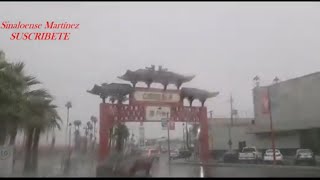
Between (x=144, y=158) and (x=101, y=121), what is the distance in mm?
14631

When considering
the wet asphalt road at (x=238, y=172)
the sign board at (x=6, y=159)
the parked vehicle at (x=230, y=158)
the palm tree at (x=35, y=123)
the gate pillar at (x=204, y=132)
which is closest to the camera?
the sign board at (x=6, y=159)

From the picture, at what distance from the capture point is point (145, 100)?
136 feet

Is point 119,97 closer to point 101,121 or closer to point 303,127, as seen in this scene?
point 101,121

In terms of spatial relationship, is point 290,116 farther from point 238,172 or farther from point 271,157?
point 238,172

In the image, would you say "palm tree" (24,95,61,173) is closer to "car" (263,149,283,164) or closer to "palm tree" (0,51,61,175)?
"palm tree" (0,51,61,175)

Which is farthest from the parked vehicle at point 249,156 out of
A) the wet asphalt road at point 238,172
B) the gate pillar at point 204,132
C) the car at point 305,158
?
the wet asphalt road at point 238,172

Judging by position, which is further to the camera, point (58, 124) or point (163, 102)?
point (163, 102)

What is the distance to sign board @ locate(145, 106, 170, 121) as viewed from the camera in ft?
134

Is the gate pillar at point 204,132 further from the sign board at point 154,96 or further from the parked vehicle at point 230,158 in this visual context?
the parked vehicle at point 230,158

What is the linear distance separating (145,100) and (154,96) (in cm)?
90

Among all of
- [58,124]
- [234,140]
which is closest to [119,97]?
[58,124]

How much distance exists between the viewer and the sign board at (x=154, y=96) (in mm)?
41531

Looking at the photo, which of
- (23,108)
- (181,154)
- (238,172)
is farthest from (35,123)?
(181,154)

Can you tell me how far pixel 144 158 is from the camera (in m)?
25.2
